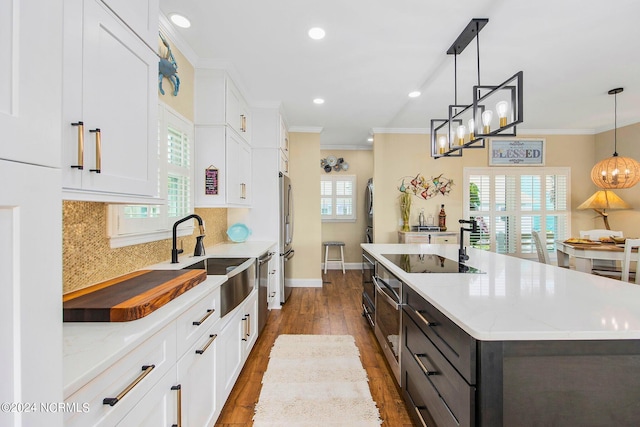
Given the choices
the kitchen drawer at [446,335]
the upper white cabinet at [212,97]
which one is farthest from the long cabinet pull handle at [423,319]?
the upper white cabinet at [212,97]

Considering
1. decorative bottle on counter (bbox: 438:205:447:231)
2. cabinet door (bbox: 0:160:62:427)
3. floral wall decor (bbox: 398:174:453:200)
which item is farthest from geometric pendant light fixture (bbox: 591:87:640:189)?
cabinet door (bbox: 0:160:62:427)

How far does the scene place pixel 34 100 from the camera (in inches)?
21.3

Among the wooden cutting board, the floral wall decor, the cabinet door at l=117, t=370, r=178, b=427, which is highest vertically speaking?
the floral wall decor

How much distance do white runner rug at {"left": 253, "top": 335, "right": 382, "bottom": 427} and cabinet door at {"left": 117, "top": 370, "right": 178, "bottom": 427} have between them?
0.81 m

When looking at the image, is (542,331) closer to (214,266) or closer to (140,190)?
(140,190)

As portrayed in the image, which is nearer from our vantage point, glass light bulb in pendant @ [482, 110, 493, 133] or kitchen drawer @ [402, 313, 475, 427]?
kitchen drawer @ [402, 313, 475, 427]

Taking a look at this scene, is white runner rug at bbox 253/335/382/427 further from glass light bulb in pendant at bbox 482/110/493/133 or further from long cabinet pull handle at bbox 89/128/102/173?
glass light bulb in pendant at bbox 482/110/493/133

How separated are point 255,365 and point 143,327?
5.53ft

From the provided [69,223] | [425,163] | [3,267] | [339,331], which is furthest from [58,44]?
[425,163]

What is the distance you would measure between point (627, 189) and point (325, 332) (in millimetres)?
5314

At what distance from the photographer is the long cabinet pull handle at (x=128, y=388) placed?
0.81 meters

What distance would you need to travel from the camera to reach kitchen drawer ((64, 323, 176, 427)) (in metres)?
0.74

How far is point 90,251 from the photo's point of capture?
1.49 metres

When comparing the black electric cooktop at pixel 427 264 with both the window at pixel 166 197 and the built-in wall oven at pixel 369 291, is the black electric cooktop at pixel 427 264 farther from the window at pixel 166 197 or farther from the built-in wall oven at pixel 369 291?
the window at pixel 166 197
